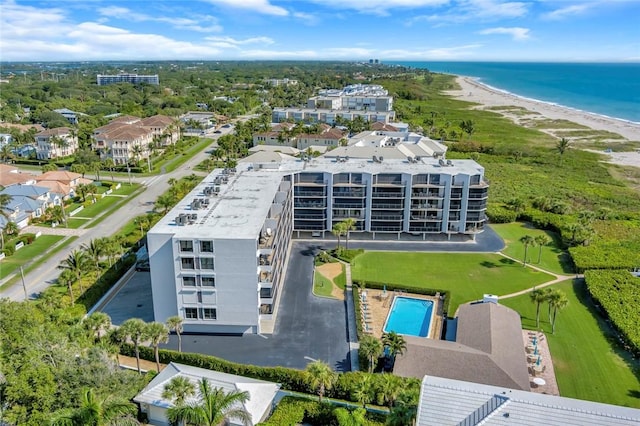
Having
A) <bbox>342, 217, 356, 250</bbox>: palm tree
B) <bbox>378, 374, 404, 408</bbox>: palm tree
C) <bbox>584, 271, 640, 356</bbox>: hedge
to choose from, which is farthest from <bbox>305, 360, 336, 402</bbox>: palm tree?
<bbox>342, 217, 356, 250</bbox>: palm tree

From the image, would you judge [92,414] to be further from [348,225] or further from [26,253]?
[26,253]

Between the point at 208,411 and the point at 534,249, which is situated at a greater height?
the point at 208,411

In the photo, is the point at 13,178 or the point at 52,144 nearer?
the point at 13,178

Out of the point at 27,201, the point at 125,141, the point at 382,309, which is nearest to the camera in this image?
the point at 382,309

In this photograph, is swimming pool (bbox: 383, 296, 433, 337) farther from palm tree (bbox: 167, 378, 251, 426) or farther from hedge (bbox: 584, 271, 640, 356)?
palm tree (bbox: 167, 378, 251, 426)

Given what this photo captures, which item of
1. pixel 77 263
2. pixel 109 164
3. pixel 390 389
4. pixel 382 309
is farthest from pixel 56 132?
pixel 390 389

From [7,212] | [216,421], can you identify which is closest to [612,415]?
[216,421]

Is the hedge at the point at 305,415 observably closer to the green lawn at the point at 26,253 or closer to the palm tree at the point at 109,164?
the green lawn at the point at 26,253
